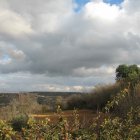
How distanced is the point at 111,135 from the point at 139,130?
1.62 ft

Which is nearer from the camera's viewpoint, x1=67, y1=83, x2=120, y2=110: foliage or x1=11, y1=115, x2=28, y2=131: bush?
x1=11, y1=115, x2=28, y2=131: bush

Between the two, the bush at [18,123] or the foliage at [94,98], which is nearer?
the bush at [18,123]

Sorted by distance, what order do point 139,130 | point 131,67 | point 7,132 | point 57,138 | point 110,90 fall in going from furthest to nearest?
point 131,67 < point 110,90 < point 139,130 < point 57,138 < point 7,132

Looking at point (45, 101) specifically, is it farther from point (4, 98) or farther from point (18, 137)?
point (18, 137)

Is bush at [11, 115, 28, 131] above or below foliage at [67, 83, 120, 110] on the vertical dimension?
below

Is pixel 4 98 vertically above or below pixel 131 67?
below

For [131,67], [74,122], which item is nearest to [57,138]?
[74,122]

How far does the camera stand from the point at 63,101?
4562cm

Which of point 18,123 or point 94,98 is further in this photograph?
point 94,98

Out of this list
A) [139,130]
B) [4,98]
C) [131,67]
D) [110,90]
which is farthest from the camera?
[131,67]

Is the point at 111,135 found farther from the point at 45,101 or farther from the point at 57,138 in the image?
the point at 45,101

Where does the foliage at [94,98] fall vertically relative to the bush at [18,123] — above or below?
above

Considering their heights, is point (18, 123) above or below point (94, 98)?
below

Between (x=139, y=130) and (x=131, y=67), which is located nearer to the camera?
(x=139, y=130)
